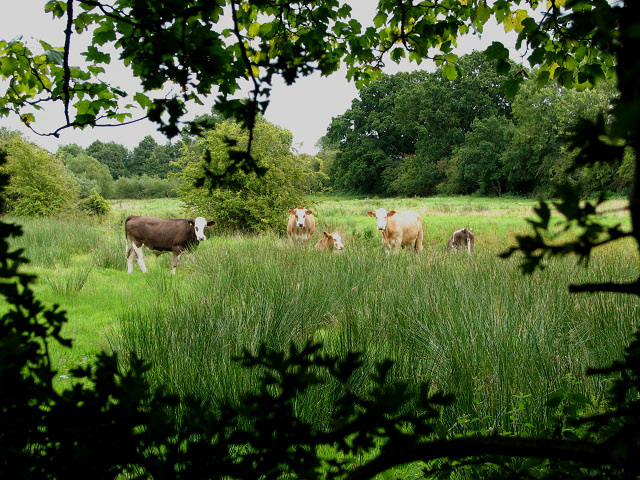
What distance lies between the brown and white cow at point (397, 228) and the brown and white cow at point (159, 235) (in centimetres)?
488

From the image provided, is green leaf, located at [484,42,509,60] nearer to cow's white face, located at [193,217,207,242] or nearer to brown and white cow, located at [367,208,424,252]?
cow's white face, located at [193,217,207,242]

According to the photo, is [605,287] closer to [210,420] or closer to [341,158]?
[210,420]

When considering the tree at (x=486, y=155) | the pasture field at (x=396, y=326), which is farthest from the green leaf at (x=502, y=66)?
the tree at (x=486, y=155)

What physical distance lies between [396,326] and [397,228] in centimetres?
897

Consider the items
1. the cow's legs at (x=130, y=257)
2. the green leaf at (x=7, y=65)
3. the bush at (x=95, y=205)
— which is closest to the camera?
the green leaf at (x=7, y=65)

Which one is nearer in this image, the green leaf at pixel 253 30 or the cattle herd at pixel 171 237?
the green leaf at pixel 253 30

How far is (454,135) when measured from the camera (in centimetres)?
5950

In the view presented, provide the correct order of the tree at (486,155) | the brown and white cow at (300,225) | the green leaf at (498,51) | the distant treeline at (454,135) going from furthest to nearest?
the tree at (486,155)
the distant treeline at (454,135)
the brown and white cow at (300,225)
the green leaf at (498,51)

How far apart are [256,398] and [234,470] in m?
0.15

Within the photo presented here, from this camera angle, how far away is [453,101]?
57562 mm

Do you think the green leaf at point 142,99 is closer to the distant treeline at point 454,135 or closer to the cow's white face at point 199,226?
the cow's white face at point 199,226

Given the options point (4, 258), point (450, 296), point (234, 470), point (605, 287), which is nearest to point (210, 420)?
point (234, 470)

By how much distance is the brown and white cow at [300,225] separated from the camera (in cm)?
1234

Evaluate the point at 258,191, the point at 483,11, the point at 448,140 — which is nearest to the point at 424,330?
the point at 483,11
